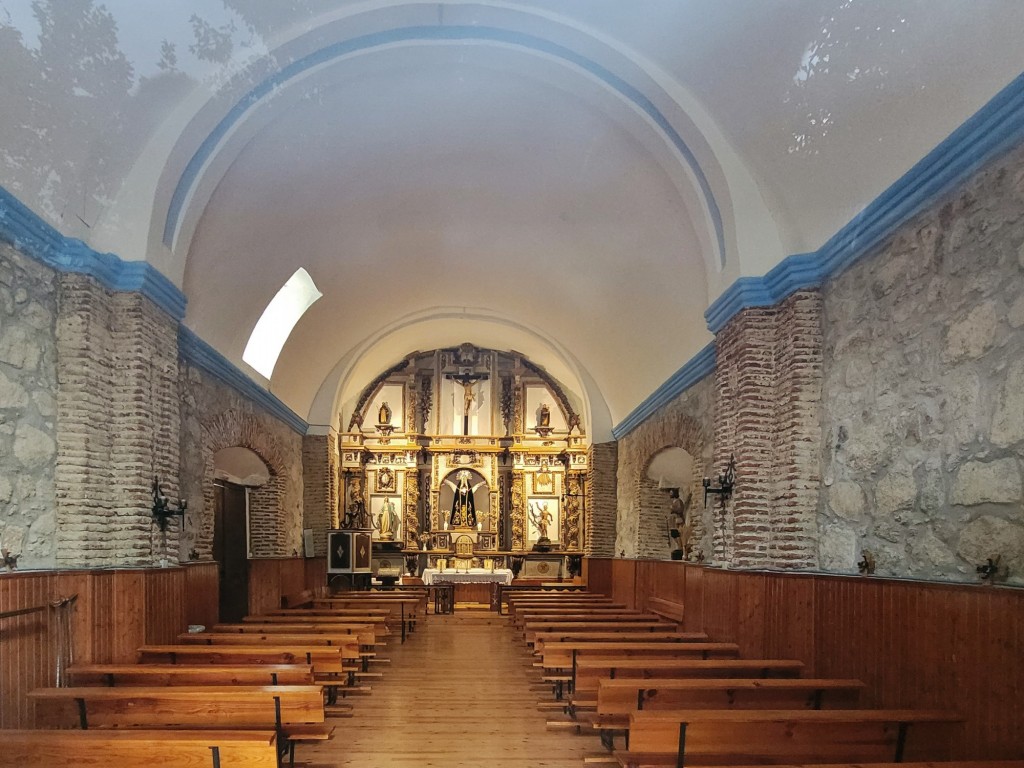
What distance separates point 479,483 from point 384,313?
6.49 meters

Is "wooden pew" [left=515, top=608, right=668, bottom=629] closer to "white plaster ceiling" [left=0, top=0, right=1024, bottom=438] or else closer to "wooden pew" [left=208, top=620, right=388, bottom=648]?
"wooden pew" [left=208, top=620, right=388, bottom=648]

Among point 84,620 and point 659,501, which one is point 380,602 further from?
point 84,620

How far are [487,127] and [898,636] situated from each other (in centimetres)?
596

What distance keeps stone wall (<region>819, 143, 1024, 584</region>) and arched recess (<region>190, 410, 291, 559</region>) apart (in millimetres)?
6617

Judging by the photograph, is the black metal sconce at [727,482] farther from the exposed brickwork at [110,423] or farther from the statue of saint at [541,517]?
the statue of saint at [541,517]

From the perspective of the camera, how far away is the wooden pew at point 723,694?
5129mm

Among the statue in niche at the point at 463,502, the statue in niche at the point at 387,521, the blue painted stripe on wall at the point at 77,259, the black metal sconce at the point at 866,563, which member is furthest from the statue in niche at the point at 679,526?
the statue in niche at the point at 387,521

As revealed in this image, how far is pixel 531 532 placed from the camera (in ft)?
64.8

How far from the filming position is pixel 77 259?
20.6 ft

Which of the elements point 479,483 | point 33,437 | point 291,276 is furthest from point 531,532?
point 33,437

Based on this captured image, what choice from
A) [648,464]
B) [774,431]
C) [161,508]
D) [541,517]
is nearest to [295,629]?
[161,508]

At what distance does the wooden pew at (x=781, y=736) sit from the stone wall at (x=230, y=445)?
5.82 m

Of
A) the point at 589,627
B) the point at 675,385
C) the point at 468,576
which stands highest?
the point at 675,385

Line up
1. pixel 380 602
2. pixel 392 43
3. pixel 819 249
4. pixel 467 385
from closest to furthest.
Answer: pixel 819 249, pixel 392 43, pixel 380 602, pixel 467 385
